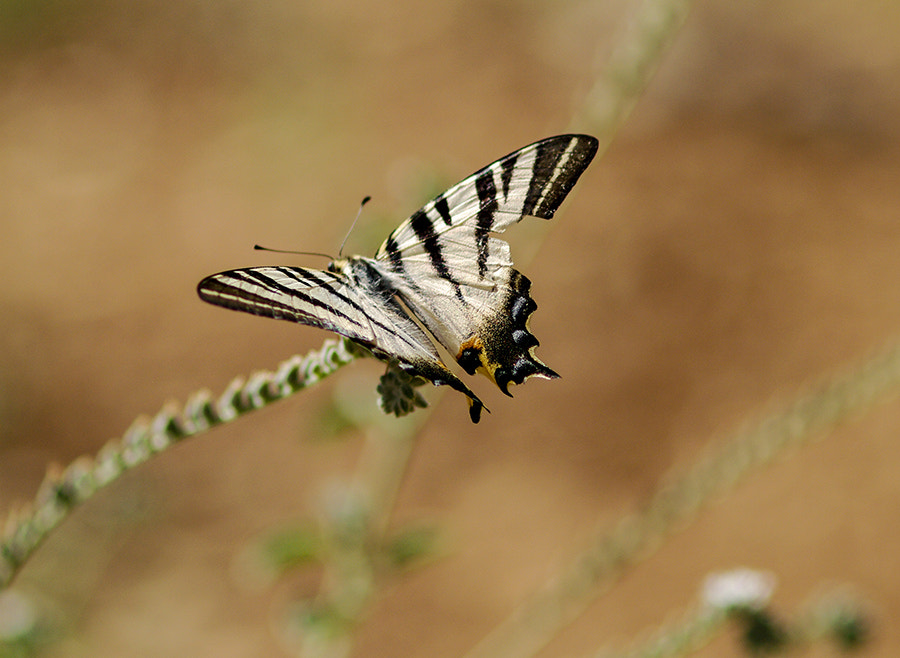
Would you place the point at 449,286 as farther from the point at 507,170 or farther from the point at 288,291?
the point at 288,291

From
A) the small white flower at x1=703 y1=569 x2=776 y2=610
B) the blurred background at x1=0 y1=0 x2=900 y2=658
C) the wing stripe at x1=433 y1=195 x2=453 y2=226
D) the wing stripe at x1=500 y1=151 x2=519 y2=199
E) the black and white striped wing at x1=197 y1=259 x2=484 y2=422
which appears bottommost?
the small white flower at x1=703 y1=569 x2=776 y2=610

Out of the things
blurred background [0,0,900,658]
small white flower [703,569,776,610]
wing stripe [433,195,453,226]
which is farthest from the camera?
blurred background [0,0,900,658]

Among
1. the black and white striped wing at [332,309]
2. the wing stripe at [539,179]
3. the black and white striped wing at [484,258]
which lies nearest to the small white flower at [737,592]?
the black and white striped wing at [484,258]

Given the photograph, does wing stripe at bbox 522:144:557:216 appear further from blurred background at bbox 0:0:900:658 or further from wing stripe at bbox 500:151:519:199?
blurred background at bbox 0:0:900:658

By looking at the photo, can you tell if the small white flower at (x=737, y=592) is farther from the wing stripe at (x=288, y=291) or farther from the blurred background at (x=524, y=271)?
the blurred background at (x=524, y=271)

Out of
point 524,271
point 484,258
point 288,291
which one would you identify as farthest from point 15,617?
point 524,271

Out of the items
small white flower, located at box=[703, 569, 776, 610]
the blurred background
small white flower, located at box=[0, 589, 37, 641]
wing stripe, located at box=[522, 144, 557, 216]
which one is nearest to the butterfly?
wing stripe, located at box=[522, 144, 557, 216]
